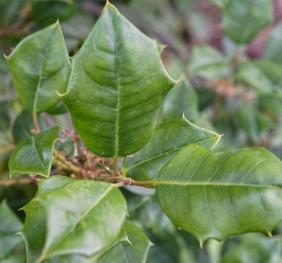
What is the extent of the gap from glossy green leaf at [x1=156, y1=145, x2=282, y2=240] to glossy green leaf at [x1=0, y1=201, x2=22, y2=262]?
348 millimetres

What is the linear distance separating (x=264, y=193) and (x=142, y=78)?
229mm

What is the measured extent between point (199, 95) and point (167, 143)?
76cm

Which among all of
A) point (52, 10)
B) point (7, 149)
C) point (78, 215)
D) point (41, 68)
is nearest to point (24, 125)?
point (7, 149)

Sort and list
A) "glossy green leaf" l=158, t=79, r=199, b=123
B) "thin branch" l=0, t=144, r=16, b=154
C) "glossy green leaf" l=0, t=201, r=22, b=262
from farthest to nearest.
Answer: "glossy green leaf" l=158, t=79, r=199, b=123 → "thin branch" l=0, t=144, r=16, b=154 → "glossy green leaf" l=0, t=201, r=22, b=262

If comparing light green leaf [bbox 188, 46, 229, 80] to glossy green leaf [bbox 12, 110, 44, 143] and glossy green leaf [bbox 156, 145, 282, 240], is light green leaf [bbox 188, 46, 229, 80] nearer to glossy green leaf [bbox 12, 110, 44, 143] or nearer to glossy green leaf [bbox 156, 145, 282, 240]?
glossy green leaf [bbox 12, 110, 44, 143]

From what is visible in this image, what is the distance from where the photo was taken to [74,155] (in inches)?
39.1

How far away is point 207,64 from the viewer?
1524 mm

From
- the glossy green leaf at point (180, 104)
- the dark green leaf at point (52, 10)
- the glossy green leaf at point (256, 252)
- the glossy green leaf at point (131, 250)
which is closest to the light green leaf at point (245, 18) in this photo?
the glossy green leaf at point (180, 104)

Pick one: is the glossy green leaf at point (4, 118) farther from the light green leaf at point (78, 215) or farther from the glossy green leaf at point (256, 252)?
the glossy green leaf at point (256, 252)

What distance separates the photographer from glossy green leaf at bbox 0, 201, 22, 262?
1.06 meters

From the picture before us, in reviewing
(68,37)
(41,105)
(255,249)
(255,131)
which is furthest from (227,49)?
(41,105)

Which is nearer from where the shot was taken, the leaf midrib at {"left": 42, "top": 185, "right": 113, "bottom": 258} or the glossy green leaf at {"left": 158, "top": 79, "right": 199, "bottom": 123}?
the leaf midrib at {"left": 42, "top": 185, "right": 113, "bottom": 258}

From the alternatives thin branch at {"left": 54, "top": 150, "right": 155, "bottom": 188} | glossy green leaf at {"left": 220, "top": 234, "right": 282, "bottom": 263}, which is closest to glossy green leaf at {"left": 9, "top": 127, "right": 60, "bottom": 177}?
thin branch at {"left": 54, "top": 150, "right": 155, "bottom": 188}

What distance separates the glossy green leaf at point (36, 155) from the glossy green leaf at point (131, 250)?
0.17 meters
